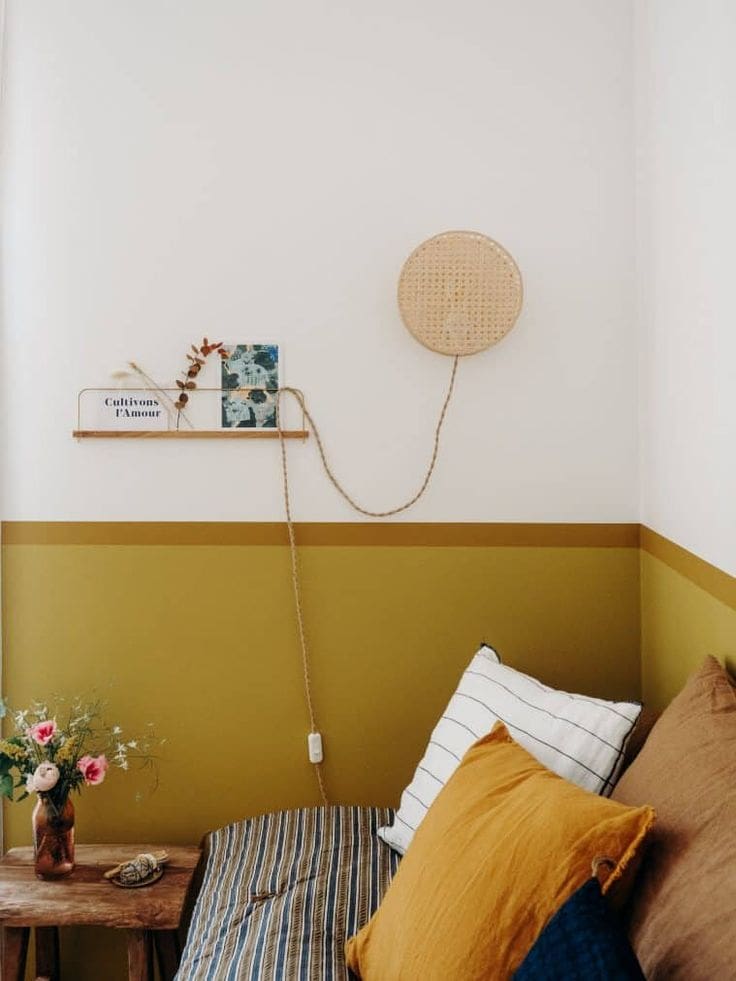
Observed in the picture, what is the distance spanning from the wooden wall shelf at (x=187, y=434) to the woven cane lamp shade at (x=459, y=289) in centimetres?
42

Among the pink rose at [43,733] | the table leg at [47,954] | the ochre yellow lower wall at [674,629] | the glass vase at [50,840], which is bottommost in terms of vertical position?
the table leg at [47,954]

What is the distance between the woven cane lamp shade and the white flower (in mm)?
1359

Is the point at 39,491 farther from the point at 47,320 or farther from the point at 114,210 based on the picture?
the point at 114,210

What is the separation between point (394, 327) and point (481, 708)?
3.21 feet

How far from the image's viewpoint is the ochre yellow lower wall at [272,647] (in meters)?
2.23

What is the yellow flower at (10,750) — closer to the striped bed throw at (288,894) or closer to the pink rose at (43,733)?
the pink rose at (43,733)

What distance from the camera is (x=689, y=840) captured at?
1163 mm

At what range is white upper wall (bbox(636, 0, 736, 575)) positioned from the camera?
62.1 inches

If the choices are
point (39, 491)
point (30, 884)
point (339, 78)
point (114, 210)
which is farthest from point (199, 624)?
point (339, 78)

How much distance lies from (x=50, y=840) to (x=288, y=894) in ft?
2.20

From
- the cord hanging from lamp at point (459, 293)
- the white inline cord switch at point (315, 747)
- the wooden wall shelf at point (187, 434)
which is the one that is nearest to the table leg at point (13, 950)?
the white inline cord switch at point (315, 747)

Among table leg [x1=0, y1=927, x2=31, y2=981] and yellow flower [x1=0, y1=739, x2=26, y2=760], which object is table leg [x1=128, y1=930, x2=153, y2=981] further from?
yellow flower [x1=0, y1=739, x2=26, y2=760]

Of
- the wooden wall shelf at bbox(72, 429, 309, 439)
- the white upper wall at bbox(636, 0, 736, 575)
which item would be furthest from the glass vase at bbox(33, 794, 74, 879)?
the white upper wall at bbox(636, 0, 736, 575)

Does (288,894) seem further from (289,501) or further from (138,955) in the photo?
(289,501)
